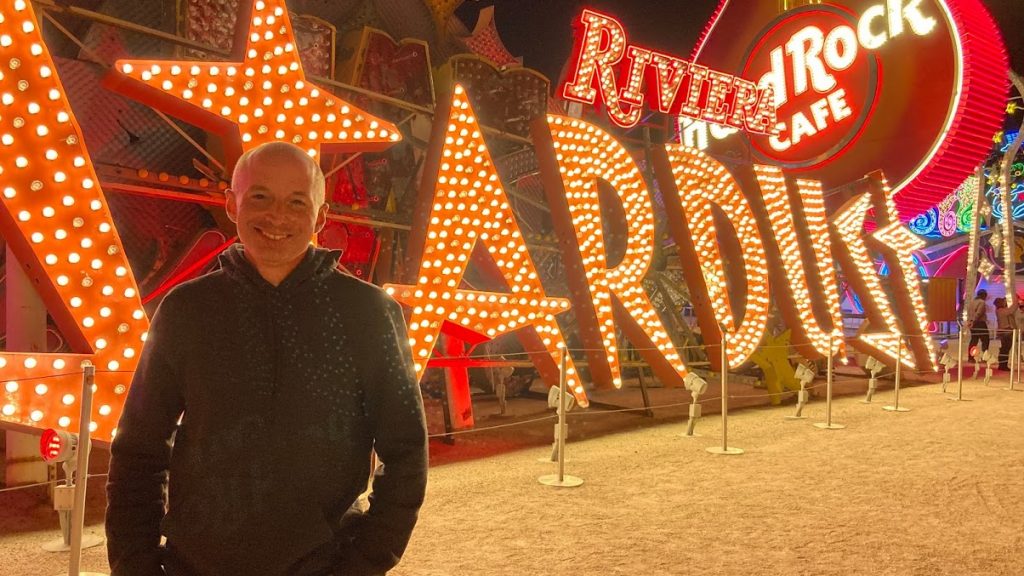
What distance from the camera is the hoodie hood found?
1652mm

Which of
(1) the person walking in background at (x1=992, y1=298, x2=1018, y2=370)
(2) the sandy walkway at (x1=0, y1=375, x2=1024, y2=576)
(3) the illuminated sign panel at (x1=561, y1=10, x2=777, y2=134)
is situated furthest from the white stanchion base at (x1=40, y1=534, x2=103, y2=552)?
A: (1) the person walking in background at (x1=992, y1=298, x2=1018, y2=370)

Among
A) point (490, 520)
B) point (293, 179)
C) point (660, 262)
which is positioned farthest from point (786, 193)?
point (293, 179)

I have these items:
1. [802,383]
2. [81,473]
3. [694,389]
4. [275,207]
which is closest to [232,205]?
[275,207]

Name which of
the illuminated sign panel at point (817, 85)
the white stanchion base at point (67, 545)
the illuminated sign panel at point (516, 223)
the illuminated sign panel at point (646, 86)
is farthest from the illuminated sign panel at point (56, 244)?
the illuminated sign panel at point (817, 85)

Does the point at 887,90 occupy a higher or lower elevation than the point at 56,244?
higher

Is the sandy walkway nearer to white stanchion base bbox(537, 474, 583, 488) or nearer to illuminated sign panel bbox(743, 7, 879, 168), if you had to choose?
white stanchion base bbox(537, 474, 583, 488)

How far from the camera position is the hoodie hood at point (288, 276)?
165 centimetres

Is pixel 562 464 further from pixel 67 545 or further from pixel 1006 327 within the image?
pixel 1006 327

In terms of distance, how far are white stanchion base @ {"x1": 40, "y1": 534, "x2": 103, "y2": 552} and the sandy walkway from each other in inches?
3.0

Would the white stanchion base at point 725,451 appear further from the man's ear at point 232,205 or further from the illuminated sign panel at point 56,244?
the man's ear at point 232,205

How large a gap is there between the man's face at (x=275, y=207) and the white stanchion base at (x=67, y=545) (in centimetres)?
352

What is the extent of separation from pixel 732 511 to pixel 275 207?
429cm

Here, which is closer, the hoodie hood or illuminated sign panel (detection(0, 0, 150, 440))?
the hoodie hood

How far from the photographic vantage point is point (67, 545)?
4.09 m
